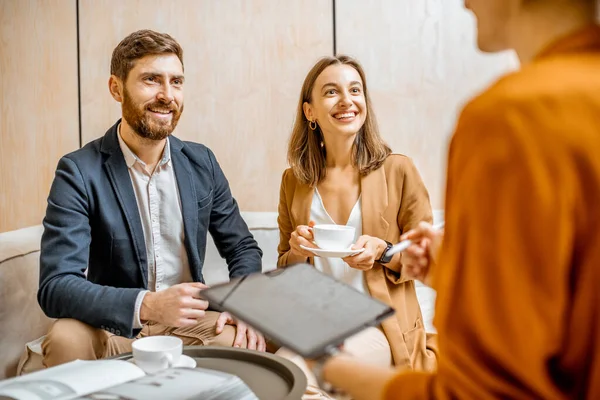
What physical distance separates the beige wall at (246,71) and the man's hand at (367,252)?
3.35 feet

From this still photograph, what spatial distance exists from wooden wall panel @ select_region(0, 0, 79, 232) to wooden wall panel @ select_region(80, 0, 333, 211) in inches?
3.1

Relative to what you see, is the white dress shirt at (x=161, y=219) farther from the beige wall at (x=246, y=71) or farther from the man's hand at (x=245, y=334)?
the beige wall at (x=246, y=71)

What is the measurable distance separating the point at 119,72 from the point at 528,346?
6.24ft

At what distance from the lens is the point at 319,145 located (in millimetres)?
2277

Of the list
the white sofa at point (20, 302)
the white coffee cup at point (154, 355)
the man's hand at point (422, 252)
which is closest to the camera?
the man's hand at point (422, 252)

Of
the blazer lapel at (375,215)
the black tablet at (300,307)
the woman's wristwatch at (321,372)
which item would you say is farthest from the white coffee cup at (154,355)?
the blazer lapel at (375,215)

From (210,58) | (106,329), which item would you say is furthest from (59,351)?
(210,58)

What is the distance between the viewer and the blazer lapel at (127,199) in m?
1.96

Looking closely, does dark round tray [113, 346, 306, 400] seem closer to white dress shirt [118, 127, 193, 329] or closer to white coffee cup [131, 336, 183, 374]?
white coffee cup [131, 336, 183, 374]

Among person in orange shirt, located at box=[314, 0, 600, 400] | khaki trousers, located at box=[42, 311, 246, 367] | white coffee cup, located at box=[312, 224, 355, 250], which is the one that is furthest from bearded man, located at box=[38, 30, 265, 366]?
person in orange shirt, located at box=[314, 0, 600, 400]

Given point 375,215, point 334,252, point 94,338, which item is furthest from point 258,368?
point 375,215

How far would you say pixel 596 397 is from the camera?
603mm

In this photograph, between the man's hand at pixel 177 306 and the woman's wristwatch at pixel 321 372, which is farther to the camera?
the man's hand at pixel 177 306

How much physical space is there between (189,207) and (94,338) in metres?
0.56
